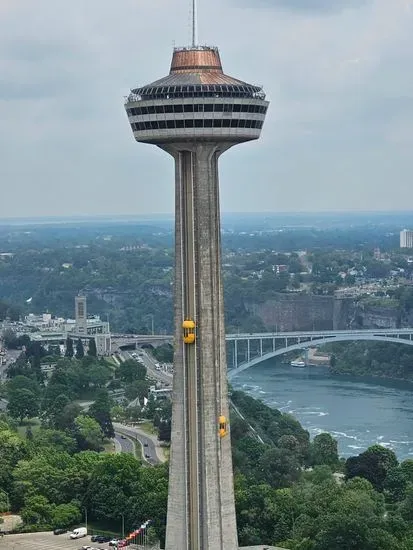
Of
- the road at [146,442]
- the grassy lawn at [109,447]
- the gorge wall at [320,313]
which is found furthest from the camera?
the gorge wall at [320,313]

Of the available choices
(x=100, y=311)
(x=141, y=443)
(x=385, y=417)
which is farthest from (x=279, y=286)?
A: (x=141, y=443)

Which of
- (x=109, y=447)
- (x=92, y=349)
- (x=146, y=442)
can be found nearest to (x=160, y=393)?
(x=146, y=442)

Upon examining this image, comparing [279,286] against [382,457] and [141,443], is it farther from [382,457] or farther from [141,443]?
[382,457]

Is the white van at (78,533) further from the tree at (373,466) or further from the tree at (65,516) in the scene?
the tree at (373,466)

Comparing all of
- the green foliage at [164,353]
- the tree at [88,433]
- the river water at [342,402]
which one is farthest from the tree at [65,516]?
the green foliage at [164,353]

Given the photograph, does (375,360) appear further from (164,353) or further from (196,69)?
(196,69)
